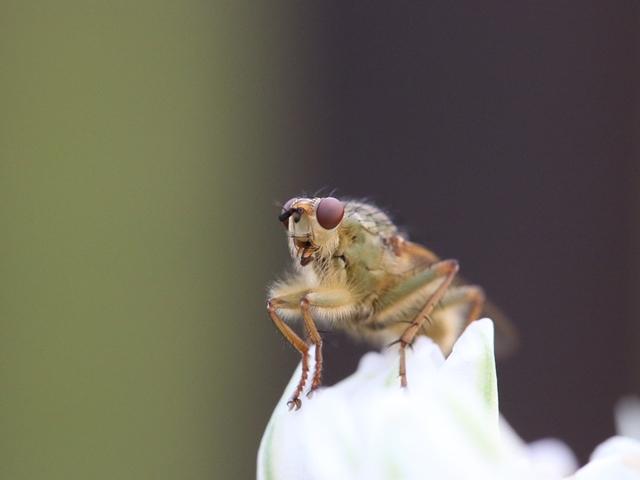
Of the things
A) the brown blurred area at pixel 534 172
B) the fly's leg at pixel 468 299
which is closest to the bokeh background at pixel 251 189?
the brown blurred area at pixel 534 172

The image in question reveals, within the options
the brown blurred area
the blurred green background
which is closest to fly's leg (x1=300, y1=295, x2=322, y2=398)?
the brown blurred area

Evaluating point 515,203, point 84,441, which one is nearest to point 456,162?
point 515,203

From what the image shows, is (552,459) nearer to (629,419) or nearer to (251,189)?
(629,419)

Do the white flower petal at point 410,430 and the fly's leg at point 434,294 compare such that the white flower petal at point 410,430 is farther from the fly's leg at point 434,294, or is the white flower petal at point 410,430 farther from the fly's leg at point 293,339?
the fly's leg at point 434,294

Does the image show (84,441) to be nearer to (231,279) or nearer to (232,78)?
(231,279)

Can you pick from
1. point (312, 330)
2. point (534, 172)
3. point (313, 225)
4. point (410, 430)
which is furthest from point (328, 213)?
point (534, 172)

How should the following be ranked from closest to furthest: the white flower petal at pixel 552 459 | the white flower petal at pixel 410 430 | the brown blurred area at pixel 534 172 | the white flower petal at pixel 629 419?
the white flower petal at pixel 410 430 → the white flower petal at pixel 552 459 → the white flower petal at pixel 629 419 → the brown blurred area at pixel 534 172

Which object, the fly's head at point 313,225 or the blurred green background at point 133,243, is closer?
the fly's head at point 313,225

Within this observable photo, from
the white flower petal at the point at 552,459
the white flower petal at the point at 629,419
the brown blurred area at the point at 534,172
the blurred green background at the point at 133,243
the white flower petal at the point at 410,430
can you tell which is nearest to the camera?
the white flower petal at the point at 410,430
